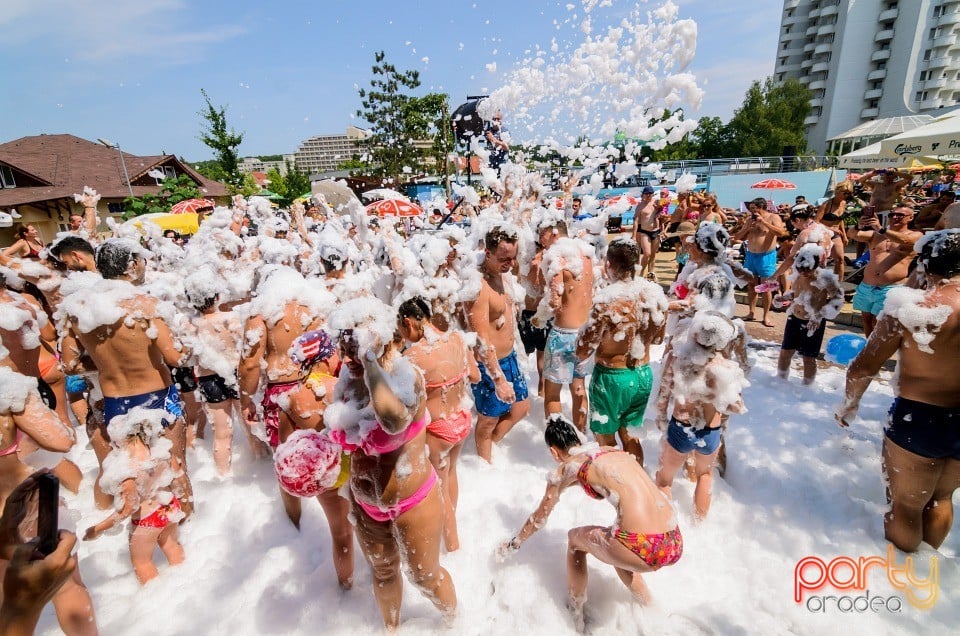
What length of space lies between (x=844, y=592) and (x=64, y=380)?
19.8 ft

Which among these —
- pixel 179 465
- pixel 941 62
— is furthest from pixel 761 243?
pixel 941 62

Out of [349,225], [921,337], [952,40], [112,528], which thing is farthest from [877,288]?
[952,40]

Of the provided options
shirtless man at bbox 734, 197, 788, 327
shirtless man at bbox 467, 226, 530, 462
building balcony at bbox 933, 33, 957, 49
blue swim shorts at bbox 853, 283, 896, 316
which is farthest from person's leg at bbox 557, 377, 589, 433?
building balcony at bbox 933, 33, 957, 49

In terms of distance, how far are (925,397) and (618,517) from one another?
5.86 feet

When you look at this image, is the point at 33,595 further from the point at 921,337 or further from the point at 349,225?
the point at 349,225

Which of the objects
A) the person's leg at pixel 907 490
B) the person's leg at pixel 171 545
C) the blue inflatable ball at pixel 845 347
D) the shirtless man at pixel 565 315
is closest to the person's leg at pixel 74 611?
the person's leg at pixel 171 545

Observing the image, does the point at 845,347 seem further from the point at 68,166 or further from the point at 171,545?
the point at 68,166

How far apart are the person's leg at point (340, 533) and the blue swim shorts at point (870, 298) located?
5.34 meters

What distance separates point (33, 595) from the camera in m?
1.16

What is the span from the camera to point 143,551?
267 cm

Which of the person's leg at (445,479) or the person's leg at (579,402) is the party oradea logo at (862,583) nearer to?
the person's leg at (579,402)

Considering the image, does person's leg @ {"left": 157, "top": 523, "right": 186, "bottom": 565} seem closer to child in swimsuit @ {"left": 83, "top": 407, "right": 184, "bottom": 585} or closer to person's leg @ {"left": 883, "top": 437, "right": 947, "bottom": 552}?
child in swimsuit @ {"left": 83, "top": 407, "right": 184, "bottom": 585}

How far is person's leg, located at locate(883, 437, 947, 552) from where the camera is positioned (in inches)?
95.1

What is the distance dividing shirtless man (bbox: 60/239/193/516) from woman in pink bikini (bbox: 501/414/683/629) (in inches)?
91.8
